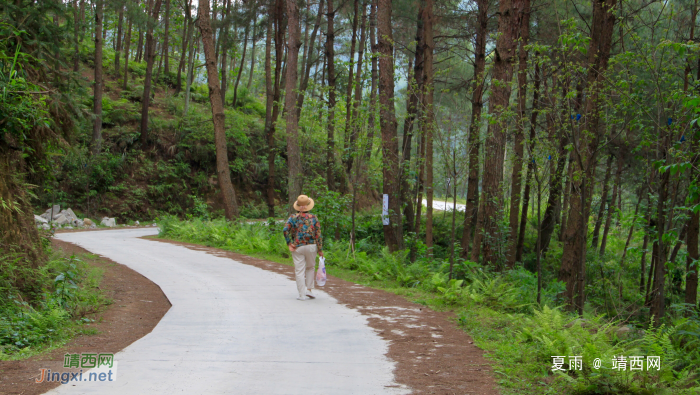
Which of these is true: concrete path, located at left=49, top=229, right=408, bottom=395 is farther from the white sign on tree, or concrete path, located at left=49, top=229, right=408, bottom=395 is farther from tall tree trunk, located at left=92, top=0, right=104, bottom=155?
tall tree trunk, located at left=92, top=0, right=104, bottom=155

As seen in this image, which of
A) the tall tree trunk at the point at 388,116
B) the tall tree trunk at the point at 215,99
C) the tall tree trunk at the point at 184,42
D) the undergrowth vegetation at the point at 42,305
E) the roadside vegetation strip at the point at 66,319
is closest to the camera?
the roadside vegetation strip at the point at 66,319

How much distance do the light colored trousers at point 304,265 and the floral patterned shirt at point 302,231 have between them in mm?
112

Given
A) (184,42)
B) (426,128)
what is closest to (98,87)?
(184,42)

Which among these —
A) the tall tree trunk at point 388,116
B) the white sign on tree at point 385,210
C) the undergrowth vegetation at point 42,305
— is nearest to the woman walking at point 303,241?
the undergrowth vegetation at point 42,305

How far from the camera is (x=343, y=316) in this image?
8.16 meters

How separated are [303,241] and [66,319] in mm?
3907

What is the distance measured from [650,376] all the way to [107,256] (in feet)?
44.9

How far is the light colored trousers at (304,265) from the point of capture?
30.1 ft

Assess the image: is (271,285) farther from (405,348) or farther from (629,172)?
(629,172)

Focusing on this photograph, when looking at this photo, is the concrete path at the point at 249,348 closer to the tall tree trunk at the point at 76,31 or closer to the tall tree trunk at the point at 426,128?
the tall tree trunk at the point at 426,128

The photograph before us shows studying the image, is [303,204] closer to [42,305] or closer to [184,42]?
[42,305]

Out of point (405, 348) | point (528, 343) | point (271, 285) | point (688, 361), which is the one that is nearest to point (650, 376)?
point (528, 343)

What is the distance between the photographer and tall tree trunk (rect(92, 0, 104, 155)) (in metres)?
25.6

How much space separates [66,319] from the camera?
7.34 m
